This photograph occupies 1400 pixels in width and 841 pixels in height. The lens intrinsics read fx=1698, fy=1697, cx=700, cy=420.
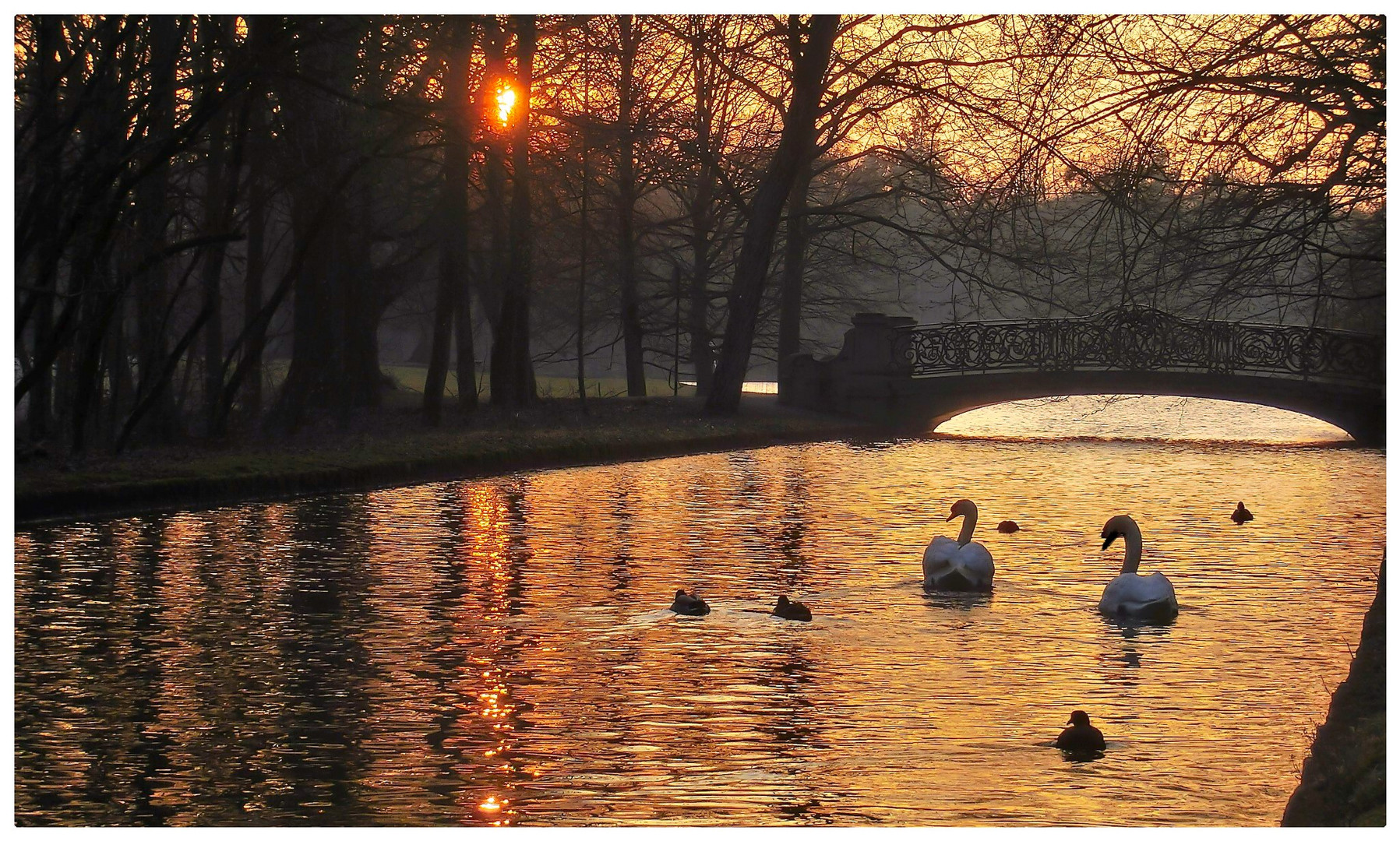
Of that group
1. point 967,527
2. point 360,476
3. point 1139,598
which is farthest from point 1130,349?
point 1139,598

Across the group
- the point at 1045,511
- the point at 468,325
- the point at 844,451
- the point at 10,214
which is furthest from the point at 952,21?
the point at 10,214

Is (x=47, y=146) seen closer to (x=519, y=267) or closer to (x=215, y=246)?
(x=215, y=246)

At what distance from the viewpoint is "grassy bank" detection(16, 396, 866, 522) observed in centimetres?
1594

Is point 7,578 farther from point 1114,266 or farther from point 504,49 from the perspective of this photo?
point 504,49

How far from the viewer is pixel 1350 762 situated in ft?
19.2

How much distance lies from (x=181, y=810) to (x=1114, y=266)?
396 inches

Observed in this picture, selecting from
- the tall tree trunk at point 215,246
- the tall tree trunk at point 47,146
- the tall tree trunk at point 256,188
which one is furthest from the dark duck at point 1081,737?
the tall tree trunk at point 215,246

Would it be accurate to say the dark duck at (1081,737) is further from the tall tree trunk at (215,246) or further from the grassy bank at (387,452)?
the tall tree trunk at (215,246)

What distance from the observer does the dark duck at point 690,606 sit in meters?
10.3

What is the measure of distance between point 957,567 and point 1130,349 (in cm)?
3120

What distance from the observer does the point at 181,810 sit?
19.2 ft

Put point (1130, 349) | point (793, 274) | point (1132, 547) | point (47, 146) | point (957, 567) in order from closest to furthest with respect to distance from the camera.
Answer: point (1132, 547) → point (957, 567) → point (47, 146) → point (1130, 349) → point (793, 274)

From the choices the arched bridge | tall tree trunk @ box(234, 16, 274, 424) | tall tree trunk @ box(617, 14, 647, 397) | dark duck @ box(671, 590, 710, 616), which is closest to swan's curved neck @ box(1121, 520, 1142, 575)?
dark duck @ box(671, 590, 710, 616)

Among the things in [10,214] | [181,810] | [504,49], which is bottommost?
[181,810]
